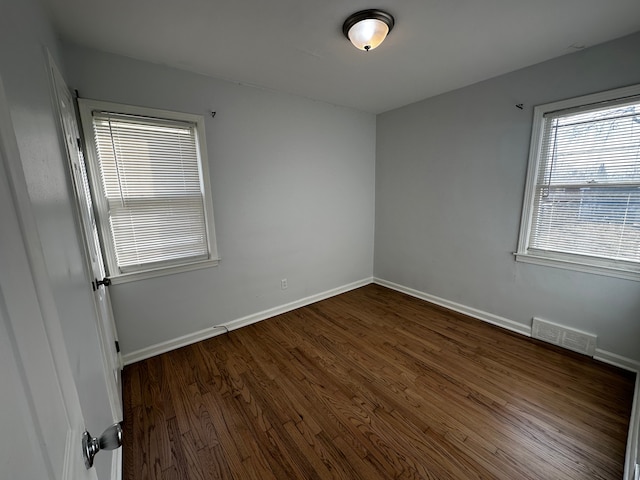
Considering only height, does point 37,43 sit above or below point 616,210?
above

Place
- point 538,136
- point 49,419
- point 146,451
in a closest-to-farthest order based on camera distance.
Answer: point 49,419 < point 146,451 < point 538,136

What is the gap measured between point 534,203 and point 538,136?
0.60 metres

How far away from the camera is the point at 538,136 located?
2359 mm

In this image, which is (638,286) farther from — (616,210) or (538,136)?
(538,136)

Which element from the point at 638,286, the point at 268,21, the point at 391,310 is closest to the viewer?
the point at 268,21

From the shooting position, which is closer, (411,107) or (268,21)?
(268,21)

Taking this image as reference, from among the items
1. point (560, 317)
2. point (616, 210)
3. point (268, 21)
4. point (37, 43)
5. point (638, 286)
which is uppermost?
point (268, 21)

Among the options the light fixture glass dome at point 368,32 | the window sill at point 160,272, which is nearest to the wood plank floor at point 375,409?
the window sill at point 160,272

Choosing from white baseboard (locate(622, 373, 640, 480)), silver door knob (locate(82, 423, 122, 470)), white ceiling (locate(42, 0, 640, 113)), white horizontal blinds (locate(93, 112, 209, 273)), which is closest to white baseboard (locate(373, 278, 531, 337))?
white baseboard (locate(622, 373, 640, 480))

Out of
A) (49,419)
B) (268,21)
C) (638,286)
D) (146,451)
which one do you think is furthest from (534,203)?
(146,451)

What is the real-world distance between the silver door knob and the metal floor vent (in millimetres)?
3230

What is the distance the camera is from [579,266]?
2.26 meters

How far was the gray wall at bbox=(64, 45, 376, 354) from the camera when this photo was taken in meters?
2.20

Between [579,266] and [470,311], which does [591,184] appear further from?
[470,311]
